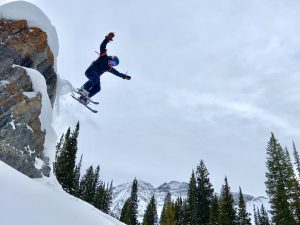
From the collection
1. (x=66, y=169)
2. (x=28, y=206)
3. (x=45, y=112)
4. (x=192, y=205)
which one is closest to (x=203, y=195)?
(x=192, y=205)

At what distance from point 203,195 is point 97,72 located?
4227 centimetres

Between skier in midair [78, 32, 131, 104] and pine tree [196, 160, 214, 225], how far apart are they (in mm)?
39995

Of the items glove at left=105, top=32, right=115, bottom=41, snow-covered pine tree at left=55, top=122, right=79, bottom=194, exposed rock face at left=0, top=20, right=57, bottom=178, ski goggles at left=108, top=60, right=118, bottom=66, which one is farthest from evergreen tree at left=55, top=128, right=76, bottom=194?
glove at left=105, top=32, right=115, bottom=41

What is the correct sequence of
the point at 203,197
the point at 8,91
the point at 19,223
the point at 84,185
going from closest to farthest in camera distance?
the point at 19,223 → the point at 8,91 → the point at 203,197 → the point at 84,185

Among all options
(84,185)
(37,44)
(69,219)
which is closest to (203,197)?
(84,185)

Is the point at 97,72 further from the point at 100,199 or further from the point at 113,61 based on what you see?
the point at 100,199

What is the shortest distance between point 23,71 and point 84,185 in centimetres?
5776

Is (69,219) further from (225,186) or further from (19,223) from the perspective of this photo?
(225,186)

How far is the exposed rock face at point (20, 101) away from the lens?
1798 centimetres

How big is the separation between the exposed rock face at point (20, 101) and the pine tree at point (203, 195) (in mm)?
36480

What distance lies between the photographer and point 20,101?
19.3 m

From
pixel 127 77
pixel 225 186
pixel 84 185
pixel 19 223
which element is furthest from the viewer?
pixel 84 185

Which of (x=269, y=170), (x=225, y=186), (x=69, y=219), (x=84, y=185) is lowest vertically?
(x=69, y=219)

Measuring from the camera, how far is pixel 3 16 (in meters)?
20.7
